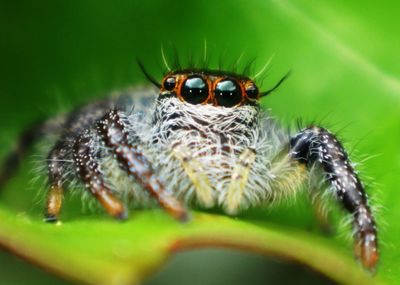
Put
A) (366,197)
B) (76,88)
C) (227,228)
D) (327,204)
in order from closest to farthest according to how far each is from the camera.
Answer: (227,228) → (366,197) → (327,204) → (76,88)

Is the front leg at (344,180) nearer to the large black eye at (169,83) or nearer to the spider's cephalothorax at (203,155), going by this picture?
the spider's cephalothorax at (203,155)

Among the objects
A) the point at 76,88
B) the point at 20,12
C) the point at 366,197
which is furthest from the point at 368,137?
the point at 20,12

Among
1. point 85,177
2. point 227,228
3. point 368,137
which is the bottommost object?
point 227,228

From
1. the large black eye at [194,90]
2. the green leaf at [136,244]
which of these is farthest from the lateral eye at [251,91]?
the green leaf at [136,244]

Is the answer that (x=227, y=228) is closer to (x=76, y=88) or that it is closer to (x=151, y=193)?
(x=151, y=193)

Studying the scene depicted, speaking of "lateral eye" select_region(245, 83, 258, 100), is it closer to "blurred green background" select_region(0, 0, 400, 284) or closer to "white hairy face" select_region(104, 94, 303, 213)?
"white hairy face" select_region(104, 94, 303, 213)

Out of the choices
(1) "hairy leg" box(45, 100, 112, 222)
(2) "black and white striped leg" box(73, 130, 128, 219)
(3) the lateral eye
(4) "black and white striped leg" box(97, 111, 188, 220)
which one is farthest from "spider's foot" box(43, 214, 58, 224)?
(3) the lateral eye

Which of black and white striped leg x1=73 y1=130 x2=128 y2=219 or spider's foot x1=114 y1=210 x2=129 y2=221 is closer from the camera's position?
spider's foot x1=114 y1=210 x2=129 y2=221
